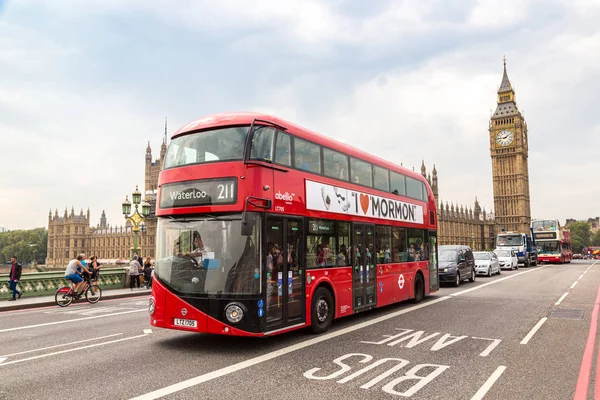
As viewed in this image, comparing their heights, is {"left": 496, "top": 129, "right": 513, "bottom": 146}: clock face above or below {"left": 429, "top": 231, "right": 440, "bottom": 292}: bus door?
above

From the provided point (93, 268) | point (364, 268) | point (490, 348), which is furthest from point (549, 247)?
point (490, 348)

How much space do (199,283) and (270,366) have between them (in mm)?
1892

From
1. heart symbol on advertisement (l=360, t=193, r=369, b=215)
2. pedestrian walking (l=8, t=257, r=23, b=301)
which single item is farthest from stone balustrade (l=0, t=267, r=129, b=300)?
heart symbol on advertisement (l=360, t=193, r=369, b=215)

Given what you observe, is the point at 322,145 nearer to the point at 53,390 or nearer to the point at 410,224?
the point at 410,224

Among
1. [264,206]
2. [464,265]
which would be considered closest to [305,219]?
[264,206]

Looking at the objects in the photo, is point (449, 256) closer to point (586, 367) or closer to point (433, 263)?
point (433, 263)

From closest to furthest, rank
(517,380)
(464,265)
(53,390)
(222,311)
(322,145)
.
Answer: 1. (53,390)
2. (517,380)
3. (222,311)
4. (322,145)
5. (464,265)

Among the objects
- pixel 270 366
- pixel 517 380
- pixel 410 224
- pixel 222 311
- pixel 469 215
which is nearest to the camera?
pixel 517 380

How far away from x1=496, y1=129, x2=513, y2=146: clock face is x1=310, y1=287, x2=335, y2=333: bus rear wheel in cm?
12011

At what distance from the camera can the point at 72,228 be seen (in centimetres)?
13050

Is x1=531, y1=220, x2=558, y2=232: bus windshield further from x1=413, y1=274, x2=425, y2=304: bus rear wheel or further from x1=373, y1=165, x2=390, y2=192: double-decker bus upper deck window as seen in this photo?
x1=373, y1=165, x2=390, y2=192: double-decker bus upper deck window

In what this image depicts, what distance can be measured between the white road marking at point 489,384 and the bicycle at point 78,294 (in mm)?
14088

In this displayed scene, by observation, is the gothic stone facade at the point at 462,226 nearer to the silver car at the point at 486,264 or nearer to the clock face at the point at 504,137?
the clock face at the point at 504,137

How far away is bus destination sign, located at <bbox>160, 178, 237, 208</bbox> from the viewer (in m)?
7.66
